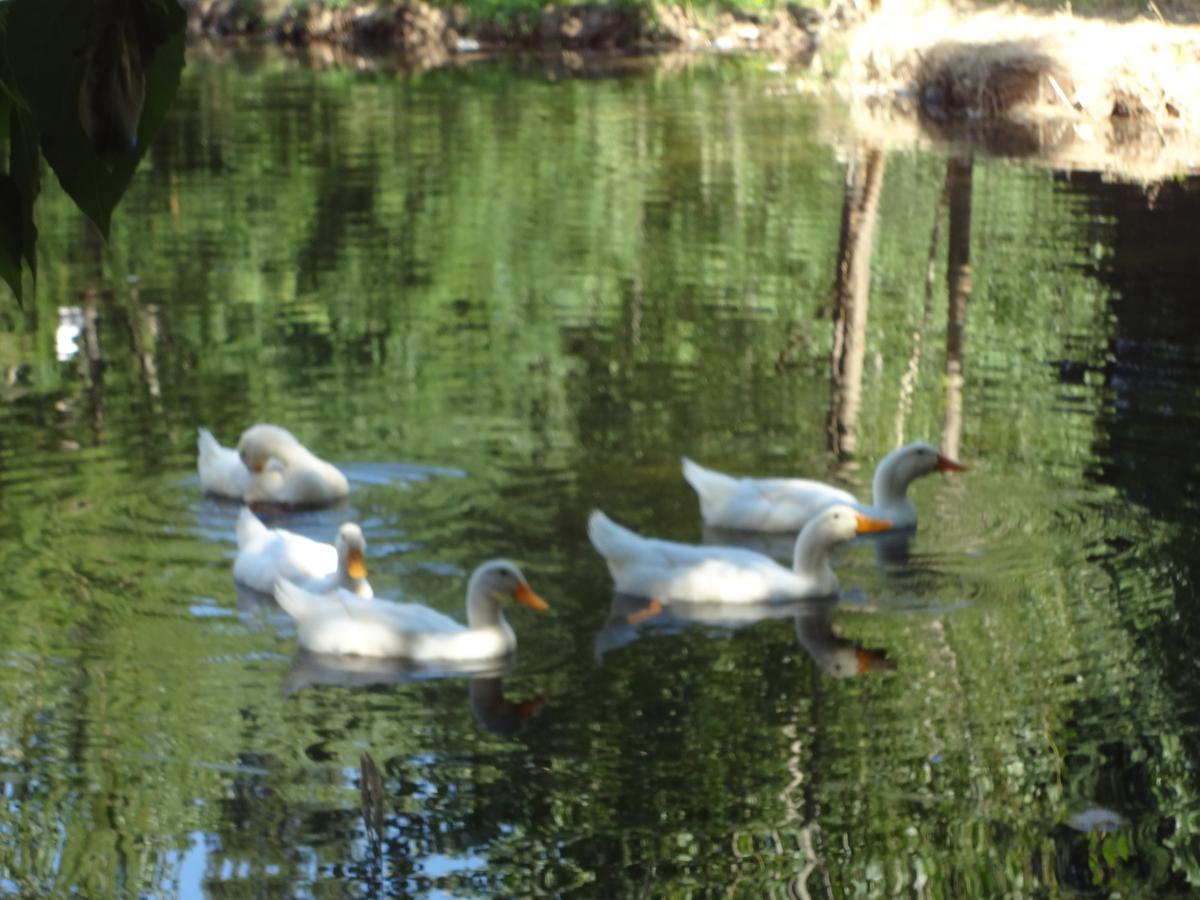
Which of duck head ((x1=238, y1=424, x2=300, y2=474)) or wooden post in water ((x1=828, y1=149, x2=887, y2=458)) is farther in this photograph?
wooden post in water ((x1=828, y1=149, x2=887, y2=458))

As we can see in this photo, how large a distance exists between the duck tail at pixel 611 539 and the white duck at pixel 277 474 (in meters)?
1.57

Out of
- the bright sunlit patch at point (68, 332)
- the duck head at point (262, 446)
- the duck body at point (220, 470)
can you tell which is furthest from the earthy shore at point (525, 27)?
the duck head at point (262, 446)

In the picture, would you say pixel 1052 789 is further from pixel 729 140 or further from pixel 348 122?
→ pixel 348 122

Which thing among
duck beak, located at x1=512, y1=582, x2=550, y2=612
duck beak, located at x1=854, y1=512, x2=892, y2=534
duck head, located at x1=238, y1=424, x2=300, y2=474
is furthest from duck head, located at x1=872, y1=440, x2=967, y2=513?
duck head, located at x1=238, y1=424, x2=300, y2=474

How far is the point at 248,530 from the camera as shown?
7793 mm

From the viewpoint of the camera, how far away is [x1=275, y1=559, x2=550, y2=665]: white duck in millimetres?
6742

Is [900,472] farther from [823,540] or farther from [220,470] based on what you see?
[220,470]

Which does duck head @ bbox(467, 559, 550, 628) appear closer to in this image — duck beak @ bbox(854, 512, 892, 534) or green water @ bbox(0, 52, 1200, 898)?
green water @ bbox(0, 52, 1200, 898)

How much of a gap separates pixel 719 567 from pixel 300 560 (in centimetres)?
163

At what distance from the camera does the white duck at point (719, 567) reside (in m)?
7.39

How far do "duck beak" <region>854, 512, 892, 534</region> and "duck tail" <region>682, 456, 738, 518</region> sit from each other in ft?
2.25

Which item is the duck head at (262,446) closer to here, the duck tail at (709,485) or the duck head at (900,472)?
the duck tail at (709,485)

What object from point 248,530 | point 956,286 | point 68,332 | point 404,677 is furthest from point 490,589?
point 956,286

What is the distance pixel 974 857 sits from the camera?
542 centimetres
